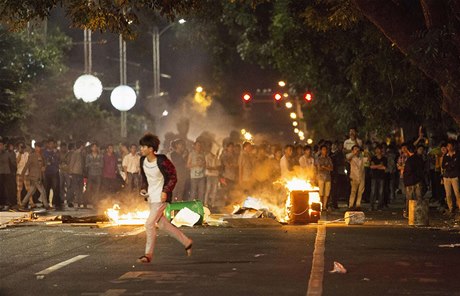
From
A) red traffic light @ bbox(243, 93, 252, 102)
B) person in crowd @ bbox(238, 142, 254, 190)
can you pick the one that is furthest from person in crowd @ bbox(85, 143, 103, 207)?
red traffic light @ bbox(243, 93, 252, 102)

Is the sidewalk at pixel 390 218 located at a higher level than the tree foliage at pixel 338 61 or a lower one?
lower

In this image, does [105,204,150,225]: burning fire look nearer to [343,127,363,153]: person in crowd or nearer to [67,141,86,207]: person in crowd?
[67,141,86,207]: person in crowd

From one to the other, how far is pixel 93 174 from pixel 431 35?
1572 cm

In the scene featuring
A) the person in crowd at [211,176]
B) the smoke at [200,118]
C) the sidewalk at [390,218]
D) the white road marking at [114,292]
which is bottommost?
the white road marking at [114,292]

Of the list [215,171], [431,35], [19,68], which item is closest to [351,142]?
[215,171]

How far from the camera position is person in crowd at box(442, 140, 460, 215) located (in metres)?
25.4

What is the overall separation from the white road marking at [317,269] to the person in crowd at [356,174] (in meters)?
9.43

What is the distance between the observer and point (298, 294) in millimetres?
11875

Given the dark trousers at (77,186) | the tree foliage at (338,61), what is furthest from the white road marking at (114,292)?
the dark trousers at (77,186)

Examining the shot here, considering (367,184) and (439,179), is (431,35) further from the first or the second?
(367,184)

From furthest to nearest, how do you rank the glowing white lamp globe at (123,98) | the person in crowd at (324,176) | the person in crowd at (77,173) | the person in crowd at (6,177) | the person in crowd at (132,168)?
the glowing white lamp globe at (123,98) → the person in crowd at (77,173) → the person in crowd at (132,168) → the person in crowd at (6,177) → the person in crowd at (324,176)

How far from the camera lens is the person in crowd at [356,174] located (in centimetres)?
2894

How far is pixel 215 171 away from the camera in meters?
30.5

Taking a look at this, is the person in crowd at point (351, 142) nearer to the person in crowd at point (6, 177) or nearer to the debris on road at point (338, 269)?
the person in crowd at point (6, 177)
